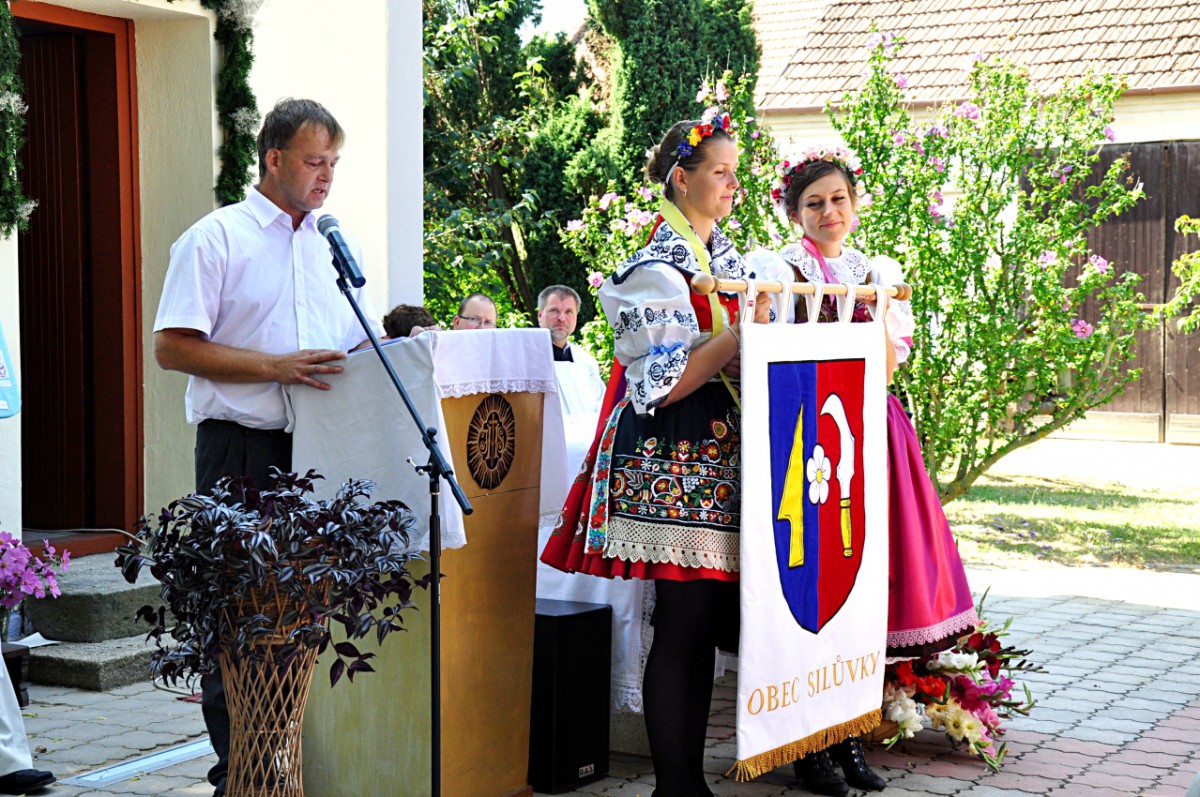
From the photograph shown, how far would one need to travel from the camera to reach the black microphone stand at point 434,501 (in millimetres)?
2984

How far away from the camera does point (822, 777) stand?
3918mm

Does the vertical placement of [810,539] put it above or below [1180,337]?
below

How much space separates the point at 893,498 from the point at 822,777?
824mm

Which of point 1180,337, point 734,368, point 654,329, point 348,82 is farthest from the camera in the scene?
point 1180,337

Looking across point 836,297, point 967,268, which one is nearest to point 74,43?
point 836,297

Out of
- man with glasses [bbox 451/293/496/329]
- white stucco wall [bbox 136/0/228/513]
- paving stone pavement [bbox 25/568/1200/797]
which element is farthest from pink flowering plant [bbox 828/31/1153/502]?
white stucco wall [bbox 136/0/228/513]

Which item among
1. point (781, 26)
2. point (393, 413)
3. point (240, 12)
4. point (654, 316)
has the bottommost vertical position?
point (393, 413)

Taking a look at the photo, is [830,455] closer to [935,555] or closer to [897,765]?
[935,555]

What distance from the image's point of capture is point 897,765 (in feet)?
14.0

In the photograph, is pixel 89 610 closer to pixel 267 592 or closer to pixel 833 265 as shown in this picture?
pixel 267 592

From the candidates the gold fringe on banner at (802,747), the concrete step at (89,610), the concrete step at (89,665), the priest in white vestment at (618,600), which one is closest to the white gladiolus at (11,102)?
the concrete step at (89,610)

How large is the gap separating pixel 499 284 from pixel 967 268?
4.55 m

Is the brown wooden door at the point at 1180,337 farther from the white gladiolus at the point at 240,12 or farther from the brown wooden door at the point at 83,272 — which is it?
the brown wooden door at the point at 83,272

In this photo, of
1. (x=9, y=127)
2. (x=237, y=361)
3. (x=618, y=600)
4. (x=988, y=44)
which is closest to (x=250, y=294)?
(x=237, y=361)
